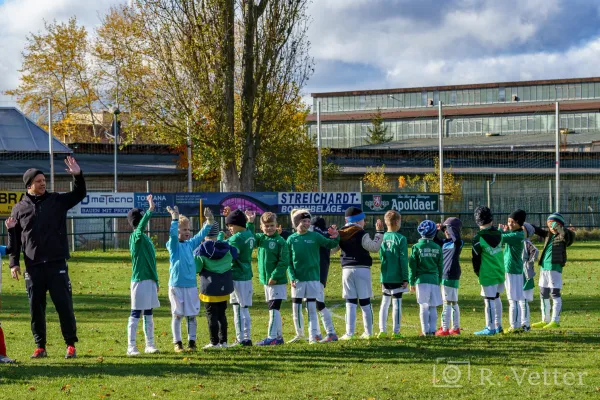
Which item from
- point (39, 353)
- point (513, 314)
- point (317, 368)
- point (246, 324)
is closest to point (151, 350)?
point (39, 353)

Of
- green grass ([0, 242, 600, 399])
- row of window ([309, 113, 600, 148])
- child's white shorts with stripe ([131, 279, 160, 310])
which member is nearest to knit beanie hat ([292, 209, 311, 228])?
green grass ([0, 242, 600, 399])

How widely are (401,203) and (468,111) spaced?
51.8 metres

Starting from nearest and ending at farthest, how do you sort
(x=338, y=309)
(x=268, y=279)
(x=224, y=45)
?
(x=268, y=279)
(x=338, y=309)
(x=224, y=45)

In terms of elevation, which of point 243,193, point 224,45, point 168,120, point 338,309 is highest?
point 224,45

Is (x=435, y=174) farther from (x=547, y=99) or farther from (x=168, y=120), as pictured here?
(x=547, y=99)

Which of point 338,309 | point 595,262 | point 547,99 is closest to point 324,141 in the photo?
point 547,99

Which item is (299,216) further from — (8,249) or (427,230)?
(8,249)

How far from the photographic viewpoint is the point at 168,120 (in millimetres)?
33688

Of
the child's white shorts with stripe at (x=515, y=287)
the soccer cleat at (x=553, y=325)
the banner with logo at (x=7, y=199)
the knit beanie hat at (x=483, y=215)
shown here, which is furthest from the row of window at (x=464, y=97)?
the knit beanie hat at (x=483, y=215)

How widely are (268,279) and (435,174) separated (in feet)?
131

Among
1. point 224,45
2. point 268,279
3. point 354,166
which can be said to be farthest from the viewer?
point 354,166

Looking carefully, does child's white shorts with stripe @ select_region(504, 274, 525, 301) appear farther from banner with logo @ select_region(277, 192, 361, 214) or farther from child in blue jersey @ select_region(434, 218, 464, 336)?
banner with logo @ select_region(277, 192, 361, 214)

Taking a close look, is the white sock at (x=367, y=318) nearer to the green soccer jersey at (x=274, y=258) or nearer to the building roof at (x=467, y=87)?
the green soccer jersey at (x=274, y=258)

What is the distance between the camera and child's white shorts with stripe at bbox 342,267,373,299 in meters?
12.0
